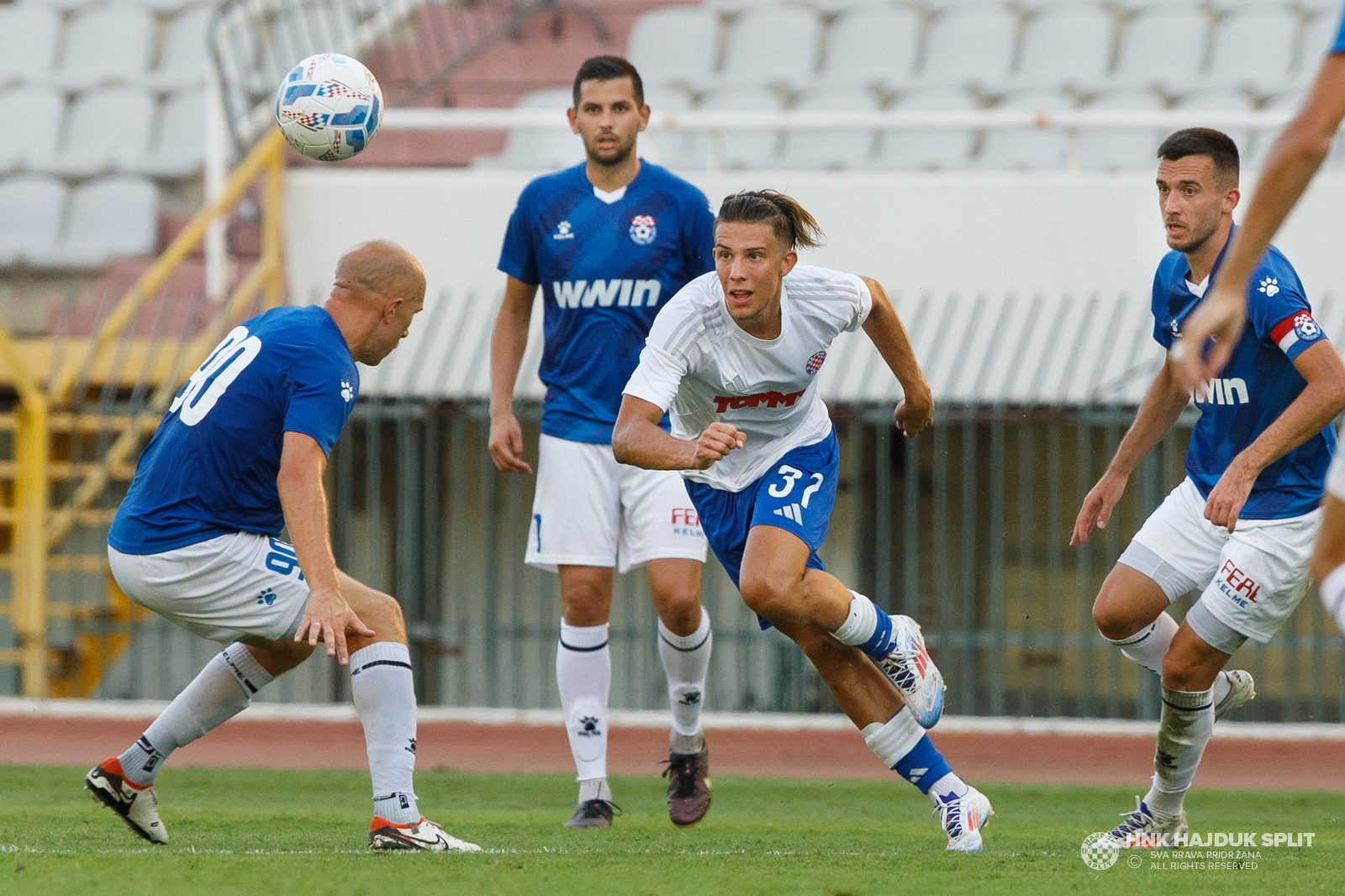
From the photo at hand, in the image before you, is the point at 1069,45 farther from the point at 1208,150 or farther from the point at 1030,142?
the point at 1208,150

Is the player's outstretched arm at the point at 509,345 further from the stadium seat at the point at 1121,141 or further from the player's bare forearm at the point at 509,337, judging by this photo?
the stadium seat at the point at 1121,141

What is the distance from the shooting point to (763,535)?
4.77 metres

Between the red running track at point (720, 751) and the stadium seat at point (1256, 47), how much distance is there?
6.08 metres

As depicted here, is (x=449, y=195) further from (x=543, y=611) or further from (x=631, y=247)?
(x=631, y=247)

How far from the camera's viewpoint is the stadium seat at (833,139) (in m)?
12.2

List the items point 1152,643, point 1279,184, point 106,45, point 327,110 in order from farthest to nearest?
point 106,45, point 327,110, point 1152,643, point 1279,184

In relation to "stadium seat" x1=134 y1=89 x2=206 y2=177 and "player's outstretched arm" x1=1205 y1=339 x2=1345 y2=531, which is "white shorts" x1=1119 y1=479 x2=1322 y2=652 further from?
"stadium seat" x1=134 y1=89 x2=206 y2=177

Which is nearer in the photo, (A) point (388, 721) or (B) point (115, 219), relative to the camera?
(A) point (388, 721)

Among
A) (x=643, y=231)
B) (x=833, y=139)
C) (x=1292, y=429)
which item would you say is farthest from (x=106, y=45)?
(x=1292, y=429)

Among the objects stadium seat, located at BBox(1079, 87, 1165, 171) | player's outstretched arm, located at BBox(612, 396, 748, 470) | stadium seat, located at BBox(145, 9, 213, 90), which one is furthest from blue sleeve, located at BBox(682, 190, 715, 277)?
stadium seat, located at BBox(145, 9, 213, 90)

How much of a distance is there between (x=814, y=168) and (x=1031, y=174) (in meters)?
1.56

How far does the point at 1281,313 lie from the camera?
4.88 m

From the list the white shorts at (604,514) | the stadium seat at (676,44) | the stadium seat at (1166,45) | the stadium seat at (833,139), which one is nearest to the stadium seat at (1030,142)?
the stadium seat at (1166,45)

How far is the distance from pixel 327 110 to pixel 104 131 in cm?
823
